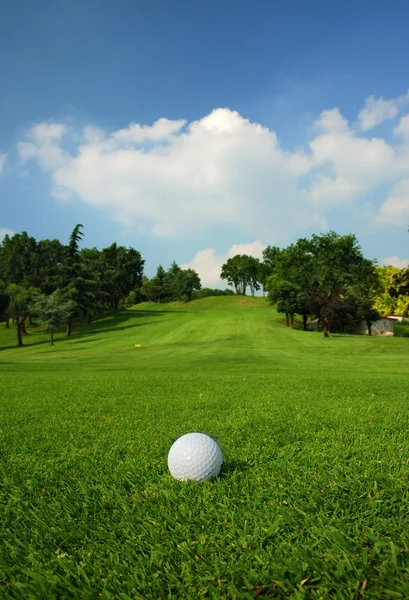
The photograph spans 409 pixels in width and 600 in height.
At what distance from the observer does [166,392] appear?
→ 7812 millimetres

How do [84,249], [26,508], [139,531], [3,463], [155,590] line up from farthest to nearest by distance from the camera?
[84,249] < [3,463] < [26,508] < [139,531] < [155,590]

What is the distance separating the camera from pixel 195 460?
2951 millimetres

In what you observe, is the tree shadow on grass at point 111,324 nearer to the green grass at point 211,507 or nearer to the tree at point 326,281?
the tree at point 326,281

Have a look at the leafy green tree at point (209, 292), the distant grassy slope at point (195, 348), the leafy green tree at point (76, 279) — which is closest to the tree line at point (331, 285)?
the distant grassy slope at point (195, 348)

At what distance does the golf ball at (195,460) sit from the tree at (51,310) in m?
37.3

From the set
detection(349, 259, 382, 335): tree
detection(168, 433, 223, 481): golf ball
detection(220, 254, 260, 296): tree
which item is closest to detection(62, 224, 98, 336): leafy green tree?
detection(349, 259, 382, 335): tree

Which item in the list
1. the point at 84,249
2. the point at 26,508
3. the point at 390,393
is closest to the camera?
the point at 26,508

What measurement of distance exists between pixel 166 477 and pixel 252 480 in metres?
0.69

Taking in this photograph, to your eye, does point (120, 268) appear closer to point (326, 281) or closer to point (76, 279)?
point (76, 279)

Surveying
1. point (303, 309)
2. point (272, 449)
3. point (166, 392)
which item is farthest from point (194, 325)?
point (272, 449)

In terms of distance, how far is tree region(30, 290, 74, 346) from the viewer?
38.2m

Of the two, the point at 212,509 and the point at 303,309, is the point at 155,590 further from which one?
the point at 303,309

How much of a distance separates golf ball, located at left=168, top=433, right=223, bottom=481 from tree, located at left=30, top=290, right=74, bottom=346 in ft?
122

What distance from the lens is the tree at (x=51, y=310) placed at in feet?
125
